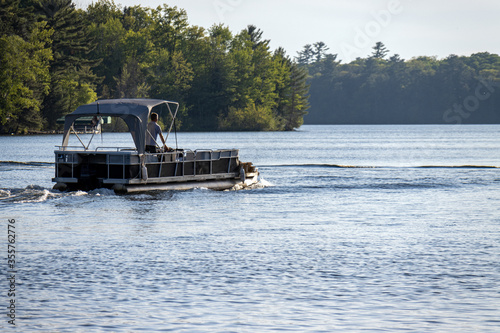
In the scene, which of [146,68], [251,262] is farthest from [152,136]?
[146,68]

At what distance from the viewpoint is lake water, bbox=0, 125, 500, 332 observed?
11.4 metres

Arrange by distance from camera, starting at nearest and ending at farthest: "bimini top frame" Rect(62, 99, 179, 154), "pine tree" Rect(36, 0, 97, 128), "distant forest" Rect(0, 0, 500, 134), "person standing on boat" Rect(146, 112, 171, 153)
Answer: "bimini top frame" Rect(62, 99, 179, 154) → "person standing on boat" Rect(146, 112, 171, 153) → "distant forest" Rect(0, 0, 500, 134) → "pine tree" Rect(36, 0, 97, 128)

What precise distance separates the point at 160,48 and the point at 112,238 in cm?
13566

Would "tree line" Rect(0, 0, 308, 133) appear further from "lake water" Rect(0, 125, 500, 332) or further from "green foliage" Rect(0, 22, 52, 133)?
"lake water" Rect(0, 125, 500, 332)

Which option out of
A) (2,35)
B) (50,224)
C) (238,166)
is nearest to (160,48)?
(2,35)

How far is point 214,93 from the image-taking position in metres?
152

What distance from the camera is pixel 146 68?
146m

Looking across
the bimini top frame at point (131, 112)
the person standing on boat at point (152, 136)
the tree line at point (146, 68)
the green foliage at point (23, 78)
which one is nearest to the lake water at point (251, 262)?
the person standing on boat at point (152, 136)

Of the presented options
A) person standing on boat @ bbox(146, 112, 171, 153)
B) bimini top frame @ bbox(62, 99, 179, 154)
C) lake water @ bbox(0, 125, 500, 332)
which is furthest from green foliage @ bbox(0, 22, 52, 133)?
person standing on boat @ bbox(146, 112, 171, 153)

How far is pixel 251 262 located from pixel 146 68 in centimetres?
13364

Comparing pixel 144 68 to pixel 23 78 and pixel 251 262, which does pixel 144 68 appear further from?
pixel 251 262

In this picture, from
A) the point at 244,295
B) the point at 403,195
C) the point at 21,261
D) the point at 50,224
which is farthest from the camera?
the point at 403,195

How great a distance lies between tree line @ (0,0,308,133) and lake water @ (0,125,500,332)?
85691mm

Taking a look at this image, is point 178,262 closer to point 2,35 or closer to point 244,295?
point 244,295
